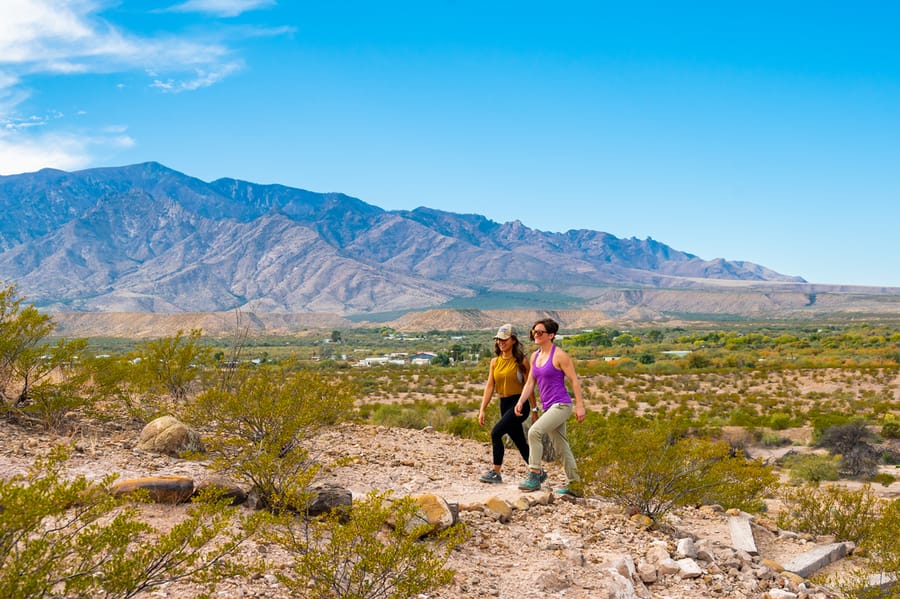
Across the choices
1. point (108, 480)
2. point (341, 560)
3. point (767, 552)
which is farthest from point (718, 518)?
point (108, 480)

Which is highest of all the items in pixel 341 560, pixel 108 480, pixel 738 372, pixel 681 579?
pixel 108 480

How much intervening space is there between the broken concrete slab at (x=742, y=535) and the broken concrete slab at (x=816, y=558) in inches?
15.2

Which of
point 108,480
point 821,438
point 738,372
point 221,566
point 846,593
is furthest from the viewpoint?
Answer: point 738,372

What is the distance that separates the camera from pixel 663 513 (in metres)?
7.70

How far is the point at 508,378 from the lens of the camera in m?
8.34

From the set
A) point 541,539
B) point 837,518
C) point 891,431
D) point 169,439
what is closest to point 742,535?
point 837,518

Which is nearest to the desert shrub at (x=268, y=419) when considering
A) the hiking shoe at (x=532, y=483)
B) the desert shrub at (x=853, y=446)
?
the hiking shoe at (x=532, y=483)

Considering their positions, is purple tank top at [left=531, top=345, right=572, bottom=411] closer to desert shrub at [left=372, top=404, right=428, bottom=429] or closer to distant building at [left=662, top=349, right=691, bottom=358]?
desert shrub at [left=372, top=404, right=428, bottom=429]

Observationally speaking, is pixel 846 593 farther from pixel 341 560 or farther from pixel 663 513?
pixel 341 560

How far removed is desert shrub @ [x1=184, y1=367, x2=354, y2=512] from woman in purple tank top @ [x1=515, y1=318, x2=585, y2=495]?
2.62m

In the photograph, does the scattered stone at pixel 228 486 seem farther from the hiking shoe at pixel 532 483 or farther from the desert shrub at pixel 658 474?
the desert shrub at pixel 658 474

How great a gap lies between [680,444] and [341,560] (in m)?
4.96

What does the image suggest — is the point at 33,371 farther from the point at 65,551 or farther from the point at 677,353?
the point at 677,353

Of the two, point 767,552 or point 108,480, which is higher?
point 108,480
